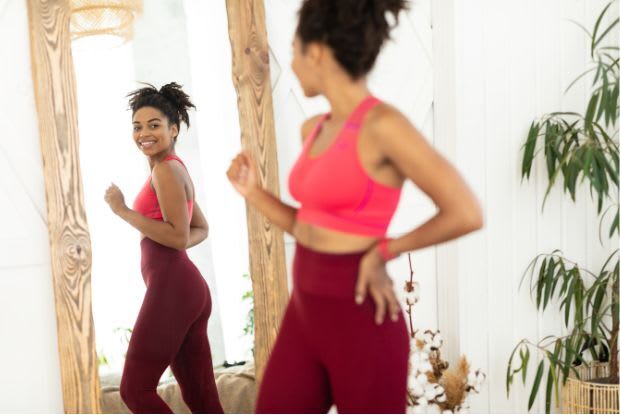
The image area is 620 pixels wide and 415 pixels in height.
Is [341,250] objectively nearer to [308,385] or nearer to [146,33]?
[308,385]

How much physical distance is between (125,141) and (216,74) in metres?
0.40

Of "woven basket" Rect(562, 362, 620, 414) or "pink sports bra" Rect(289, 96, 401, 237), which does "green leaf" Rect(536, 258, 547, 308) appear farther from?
"pink sports bra" Rect(289, 96, 401, 237)

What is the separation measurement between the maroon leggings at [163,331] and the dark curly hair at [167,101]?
433mm

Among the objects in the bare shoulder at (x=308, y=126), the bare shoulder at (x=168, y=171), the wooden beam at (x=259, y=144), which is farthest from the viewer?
the wooden beam at (x=259, y=144)

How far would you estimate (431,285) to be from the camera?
303 cm

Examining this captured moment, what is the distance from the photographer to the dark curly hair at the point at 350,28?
148cm

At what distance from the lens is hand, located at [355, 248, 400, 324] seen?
58.0 inches

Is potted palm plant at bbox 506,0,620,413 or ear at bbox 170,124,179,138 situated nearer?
ear at bbox 170,124,179,138

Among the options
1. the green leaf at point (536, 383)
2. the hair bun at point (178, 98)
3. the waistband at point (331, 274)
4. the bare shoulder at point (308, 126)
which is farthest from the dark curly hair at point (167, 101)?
the green leaf at point (536, 383)

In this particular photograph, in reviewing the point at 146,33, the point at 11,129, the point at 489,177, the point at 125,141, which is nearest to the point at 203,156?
the point at 125,141

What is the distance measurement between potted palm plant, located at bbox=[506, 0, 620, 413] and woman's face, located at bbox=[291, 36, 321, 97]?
4.95 feet

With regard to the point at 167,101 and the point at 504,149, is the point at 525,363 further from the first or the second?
the point at 167,101

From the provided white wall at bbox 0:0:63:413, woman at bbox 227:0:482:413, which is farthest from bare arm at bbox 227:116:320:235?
white wall at bbox 0:0:63:413

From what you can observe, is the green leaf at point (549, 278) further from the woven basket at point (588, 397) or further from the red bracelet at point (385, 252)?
the red bracelet at point (385, 252)
